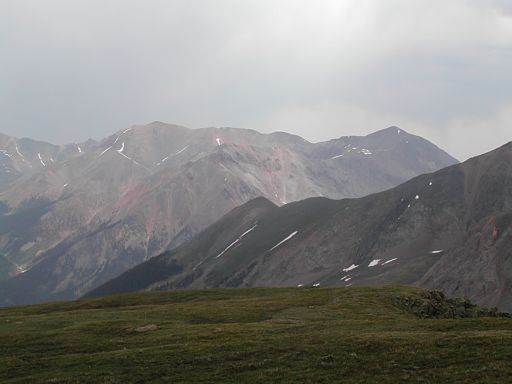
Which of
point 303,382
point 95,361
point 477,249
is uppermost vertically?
point 95,361

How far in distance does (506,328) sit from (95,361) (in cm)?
2992

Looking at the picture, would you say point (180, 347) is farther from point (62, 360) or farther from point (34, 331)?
point (34, 331)

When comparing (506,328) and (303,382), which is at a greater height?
(303,382)

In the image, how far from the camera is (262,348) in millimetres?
42875

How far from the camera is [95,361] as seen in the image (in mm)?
42094

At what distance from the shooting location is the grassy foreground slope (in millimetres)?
35938

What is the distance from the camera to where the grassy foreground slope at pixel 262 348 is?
3594 cm

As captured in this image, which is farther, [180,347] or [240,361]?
[180,347]

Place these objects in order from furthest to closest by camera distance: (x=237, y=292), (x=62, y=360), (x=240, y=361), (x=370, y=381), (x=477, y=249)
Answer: (x=477, y=249)
(x=237, y=292)
(x=62, y=360)
(x=240, y=361)
(x=370, y=381)

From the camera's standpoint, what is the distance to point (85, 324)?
5853cm

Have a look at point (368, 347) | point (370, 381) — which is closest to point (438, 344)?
point (368, 347)

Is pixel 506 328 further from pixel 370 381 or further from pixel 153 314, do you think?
pixel 153 314

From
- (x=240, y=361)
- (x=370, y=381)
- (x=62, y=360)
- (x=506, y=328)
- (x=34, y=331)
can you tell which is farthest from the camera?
(x=34, y=331)

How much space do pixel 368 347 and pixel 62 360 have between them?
20.9 m
